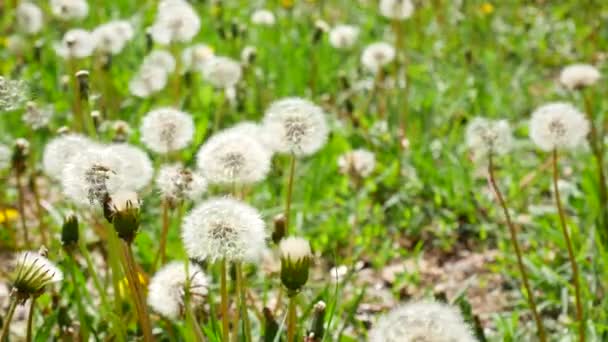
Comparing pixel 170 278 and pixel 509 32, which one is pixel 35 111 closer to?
pixel 170 278

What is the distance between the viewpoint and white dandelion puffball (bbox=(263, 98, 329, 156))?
6.55ft

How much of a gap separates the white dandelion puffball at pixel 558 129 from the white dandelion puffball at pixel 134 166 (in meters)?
0.95

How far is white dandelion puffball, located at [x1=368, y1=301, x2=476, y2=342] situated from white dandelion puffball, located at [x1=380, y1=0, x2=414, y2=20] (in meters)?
2.53

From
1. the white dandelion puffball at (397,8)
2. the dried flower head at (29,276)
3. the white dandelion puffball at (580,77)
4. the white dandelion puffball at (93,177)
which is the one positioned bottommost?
the dried flower head at (29,276)

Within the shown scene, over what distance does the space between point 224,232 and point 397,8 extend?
7.98ft

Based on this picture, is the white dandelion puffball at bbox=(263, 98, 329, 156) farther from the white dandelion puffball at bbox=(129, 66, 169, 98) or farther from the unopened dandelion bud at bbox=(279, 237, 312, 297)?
the white dandelion puffball at bbox=(129, 66, 169, 98)

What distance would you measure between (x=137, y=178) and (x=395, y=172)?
1.61m

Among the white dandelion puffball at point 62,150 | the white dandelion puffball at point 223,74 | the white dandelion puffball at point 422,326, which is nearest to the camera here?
the white dandelion puffball at point 422,326

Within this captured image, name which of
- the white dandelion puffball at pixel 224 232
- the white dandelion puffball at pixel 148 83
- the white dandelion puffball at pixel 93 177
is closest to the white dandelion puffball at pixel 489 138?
the white dandelion puffball at pixel 224 232

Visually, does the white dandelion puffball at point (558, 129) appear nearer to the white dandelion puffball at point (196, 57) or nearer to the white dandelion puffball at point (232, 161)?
the white dandelion puffball at point (232, 161)

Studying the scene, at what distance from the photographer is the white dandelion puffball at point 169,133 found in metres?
2.13

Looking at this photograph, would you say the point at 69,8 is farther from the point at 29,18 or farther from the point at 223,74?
the point at 223,74

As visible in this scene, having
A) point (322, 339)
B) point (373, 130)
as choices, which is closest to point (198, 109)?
point (373, 130)

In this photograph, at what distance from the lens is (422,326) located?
1.27 m
